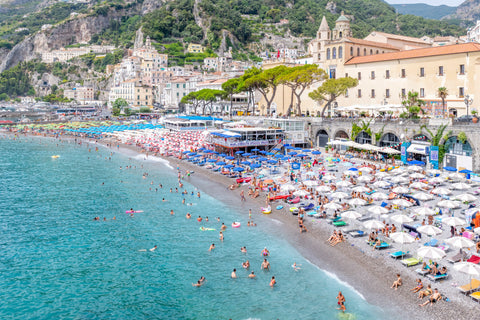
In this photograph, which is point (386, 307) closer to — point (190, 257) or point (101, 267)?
point (190, 257)

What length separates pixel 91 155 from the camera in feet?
223

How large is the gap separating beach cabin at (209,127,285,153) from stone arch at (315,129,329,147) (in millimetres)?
5451

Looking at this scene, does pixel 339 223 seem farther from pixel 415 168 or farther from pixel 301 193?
pixel 415 168

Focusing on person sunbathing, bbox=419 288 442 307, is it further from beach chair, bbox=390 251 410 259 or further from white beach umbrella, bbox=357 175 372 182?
white beach umbrella, bbox=357 175 372 182

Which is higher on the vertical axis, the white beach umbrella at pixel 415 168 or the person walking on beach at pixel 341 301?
the white beach umbrella at pixel 415 168

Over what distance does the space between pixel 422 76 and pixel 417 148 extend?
12131 mm

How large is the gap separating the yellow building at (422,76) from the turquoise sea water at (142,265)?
30795 millimetres

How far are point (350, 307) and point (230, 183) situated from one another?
25.6m

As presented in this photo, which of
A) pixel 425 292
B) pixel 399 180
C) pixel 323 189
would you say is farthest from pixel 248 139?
pixel 425 292

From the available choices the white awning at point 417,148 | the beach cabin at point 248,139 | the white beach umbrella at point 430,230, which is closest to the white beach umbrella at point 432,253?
the white beach umbrella at point 430,230

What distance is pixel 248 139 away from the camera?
55.0 m

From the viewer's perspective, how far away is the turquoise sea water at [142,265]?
19.1 metres

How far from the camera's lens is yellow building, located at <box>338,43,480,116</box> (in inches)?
1785

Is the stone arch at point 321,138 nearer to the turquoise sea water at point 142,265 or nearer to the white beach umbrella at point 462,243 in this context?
the turquoise sea water at point 142,265
